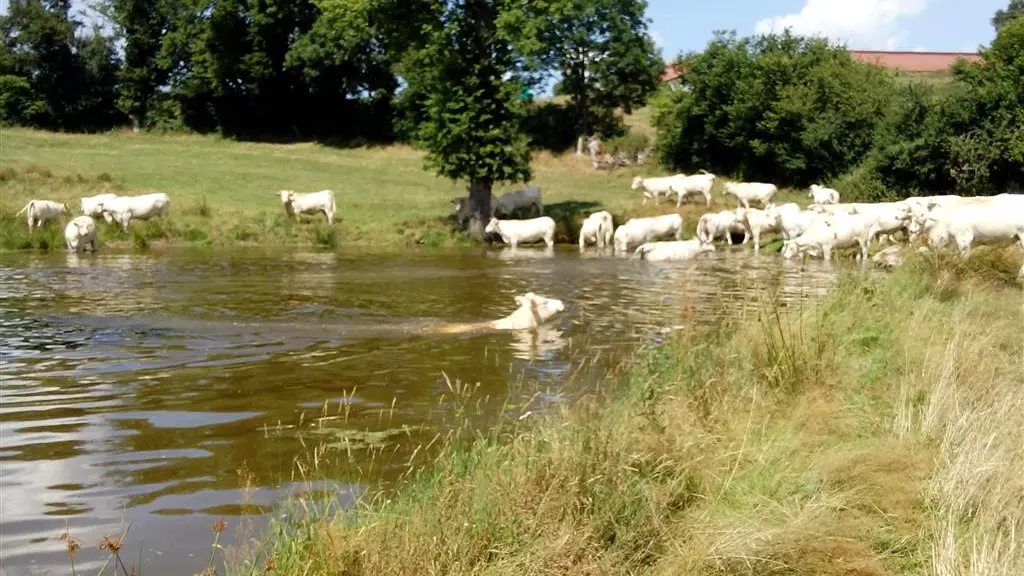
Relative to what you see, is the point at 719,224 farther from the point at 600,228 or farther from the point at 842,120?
the point at 842,120

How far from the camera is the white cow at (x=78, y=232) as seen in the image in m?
27.0

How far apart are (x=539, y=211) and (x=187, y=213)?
12.0 m

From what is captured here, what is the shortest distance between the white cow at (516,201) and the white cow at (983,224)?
19.7 metres

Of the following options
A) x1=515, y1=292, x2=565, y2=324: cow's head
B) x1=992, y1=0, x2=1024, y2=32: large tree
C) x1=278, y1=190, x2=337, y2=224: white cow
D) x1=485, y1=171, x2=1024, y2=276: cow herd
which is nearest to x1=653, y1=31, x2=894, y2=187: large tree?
x1=485, y1=171, x2=1024, y2=276: cow herd

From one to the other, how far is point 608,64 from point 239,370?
47.1m

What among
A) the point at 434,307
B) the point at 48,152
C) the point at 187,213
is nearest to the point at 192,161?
the point at 48,152

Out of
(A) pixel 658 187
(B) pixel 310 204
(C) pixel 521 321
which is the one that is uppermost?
(A) pixel 658 187

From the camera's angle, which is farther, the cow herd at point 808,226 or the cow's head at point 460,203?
the cow's head at point 460,203

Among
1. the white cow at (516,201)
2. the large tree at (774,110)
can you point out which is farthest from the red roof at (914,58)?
the white cow at (516,201)

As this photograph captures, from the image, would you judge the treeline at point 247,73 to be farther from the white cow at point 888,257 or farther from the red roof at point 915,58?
the white cow at point 888,257

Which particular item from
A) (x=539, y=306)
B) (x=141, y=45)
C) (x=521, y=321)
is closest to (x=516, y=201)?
(x=539, y=306)

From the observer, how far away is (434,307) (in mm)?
16703

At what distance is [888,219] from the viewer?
2559 cm

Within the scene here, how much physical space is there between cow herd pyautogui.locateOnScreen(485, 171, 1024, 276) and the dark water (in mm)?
2545
